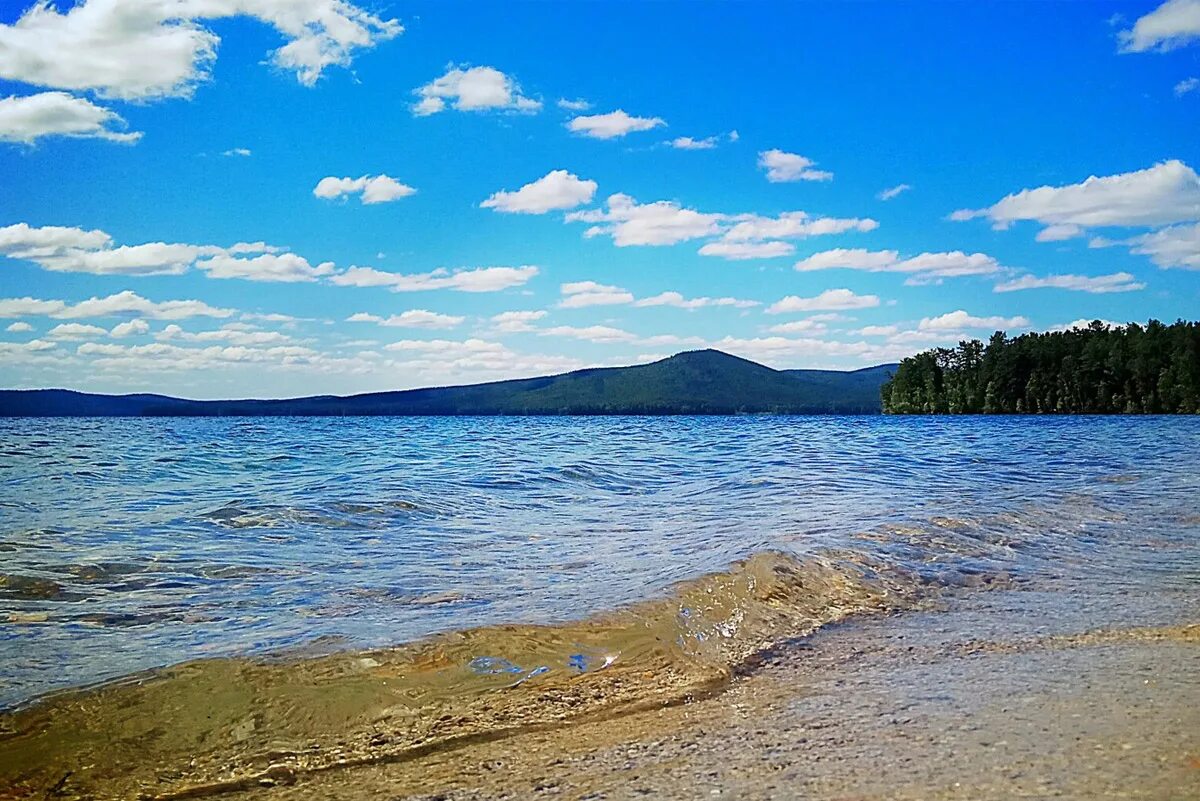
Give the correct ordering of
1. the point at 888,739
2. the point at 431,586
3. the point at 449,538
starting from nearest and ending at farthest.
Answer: the point at 888,739, the point at 431,586, the point at 449,538

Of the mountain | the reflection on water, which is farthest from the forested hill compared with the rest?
the reflection on water

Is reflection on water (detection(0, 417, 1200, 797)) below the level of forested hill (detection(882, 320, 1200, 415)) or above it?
below

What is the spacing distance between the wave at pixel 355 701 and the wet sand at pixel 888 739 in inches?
10.9

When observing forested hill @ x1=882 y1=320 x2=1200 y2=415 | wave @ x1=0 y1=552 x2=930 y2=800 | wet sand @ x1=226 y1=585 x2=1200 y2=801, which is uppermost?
forested hill @ x1=882 y1=320 x2=1200 y2=415

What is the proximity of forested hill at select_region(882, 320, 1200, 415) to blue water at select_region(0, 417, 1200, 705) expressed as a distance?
85.2 m

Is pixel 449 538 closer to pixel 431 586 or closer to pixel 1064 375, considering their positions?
pixel 431 586

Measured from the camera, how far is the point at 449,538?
39.3ft

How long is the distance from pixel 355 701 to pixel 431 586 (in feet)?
10.7

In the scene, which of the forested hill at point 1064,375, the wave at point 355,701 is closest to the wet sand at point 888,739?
the wave at point 355,701

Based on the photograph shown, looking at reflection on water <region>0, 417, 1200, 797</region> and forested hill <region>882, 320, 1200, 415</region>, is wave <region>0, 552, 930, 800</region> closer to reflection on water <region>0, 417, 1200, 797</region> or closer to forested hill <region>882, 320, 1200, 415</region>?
reflection on water <region>0, 417, 1200, 797</region>

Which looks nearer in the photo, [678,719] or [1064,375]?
[678,719]

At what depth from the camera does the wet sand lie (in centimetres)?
375

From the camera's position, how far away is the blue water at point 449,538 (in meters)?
7.19

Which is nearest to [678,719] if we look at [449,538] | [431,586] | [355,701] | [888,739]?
[888,739]
